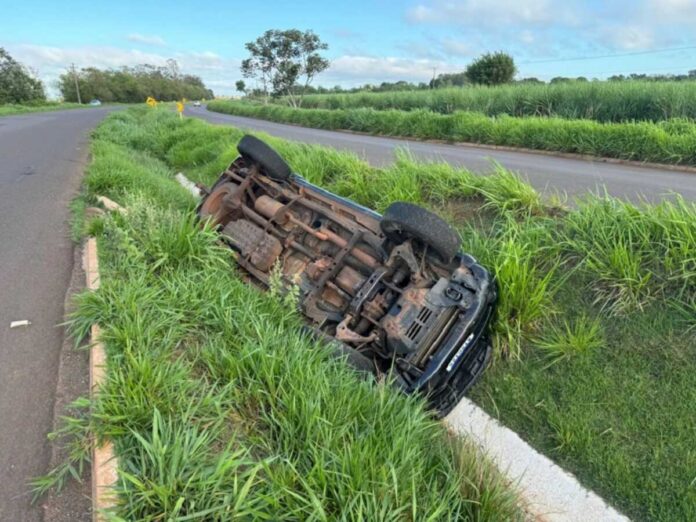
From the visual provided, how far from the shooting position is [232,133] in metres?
12.2

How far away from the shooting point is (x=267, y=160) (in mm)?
4879

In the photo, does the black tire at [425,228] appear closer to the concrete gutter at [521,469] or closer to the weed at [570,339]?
the weed at [570,339]

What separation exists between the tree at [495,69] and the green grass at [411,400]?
2366cm

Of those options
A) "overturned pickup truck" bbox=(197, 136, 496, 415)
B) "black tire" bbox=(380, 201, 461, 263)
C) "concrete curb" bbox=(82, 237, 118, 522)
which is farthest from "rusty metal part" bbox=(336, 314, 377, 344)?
"concrete curb" bbox=(82, 237, 118, 522)

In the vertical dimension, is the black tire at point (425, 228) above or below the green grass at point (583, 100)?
below

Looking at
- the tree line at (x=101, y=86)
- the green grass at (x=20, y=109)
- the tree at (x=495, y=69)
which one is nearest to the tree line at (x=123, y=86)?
the tree line at (x=101, y=86)

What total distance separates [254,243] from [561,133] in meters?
9.77

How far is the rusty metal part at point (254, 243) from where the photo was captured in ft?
14.3

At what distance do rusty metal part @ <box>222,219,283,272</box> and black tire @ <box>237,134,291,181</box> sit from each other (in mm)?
560

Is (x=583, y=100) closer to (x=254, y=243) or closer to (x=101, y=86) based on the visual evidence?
(x=254, y=243)

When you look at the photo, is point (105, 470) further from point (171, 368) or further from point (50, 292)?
point (50, 292)

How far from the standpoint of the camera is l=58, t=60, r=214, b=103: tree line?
274ft

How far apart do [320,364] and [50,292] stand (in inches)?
108

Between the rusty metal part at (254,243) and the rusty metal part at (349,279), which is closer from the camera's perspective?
the rusty metal part at (349,279)
